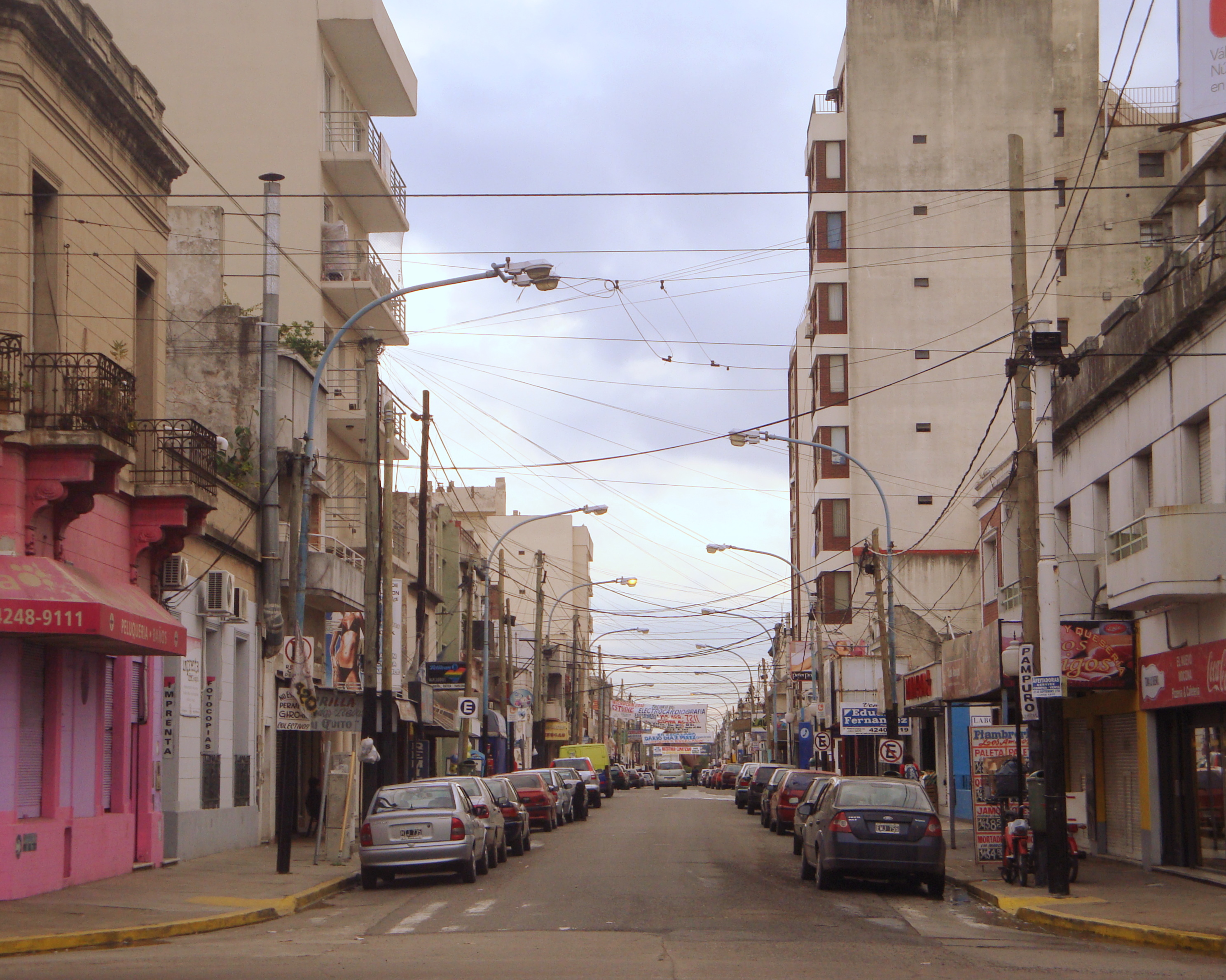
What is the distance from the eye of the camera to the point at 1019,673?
20.6 m

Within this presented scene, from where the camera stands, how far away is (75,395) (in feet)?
58.2

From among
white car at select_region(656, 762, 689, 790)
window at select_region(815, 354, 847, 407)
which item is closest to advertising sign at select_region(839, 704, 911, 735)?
window at select_region(815, 354, 847, 407)

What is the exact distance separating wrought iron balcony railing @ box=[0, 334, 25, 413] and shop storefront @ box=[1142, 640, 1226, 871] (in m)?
15.2

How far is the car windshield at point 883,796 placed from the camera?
19.7 metres

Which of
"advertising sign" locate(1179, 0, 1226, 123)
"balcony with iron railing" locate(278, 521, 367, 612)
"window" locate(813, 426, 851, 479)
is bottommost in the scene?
"balcony with iron railing" locate(278, 521, 367, 612)

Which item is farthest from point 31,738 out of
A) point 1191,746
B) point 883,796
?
point 1191,746

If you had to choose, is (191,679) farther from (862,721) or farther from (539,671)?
(539,671)

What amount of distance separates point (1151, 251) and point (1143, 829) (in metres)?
39.3

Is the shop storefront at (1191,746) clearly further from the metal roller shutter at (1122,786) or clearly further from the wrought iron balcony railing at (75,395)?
the wrought iron balcony railing at (75,395)

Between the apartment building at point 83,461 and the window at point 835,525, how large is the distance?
139ft

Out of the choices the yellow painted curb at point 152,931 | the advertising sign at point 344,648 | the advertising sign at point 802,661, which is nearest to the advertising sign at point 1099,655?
the yellow painted curb at point 152,931

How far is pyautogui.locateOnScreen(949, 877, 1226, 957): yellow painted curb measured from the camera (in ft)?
46.6

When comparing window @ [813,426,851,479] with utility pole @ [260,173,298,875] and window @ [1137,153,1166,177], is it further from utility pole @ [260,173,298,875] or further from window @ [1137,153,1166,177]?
utility pole @ [260,173,298,875]

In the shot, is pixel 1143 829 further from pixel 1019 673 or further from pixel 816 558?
pixel 816 558
